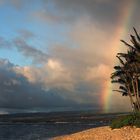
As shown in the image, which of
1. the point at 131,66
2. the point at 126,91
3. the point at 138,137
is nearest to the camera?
the point at 138,137

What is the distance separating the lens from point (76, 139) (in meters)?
53.0

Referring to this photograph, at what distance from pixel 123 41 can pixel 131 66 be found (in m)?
8.09

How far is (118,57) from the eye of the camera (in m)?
77.8

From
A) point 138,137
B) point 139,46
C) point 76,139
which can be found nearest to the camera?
point 138,137

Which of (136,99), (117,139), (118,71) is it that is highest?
(118,71)

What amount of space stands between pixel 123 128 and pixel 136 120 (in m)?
2.03

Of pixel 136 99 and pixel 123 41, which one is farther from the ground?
pixel 123 41

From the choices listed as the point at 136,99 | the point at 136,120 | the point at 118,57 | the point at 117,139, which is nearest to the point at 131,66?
the point at 118,57

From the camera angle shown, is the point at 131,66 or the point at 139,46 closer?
the point at 139,46

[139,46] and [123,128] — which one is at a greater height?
[139,46]

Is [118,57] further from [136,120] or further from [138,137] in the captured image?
[138,137]

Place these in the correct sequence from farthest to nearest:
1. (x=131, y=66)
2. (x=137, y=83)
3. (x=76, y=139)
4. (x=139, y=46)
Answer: (x=137, y=83), (x=131, y=66), (x=139, y=46), (x=76, y=139)

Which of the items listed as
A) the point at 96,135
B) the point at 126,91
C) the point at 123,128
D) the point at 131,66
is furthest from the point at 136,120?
the point at 126,91

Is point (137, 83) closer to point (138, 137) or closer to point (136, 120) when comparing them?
point (136, 120)
